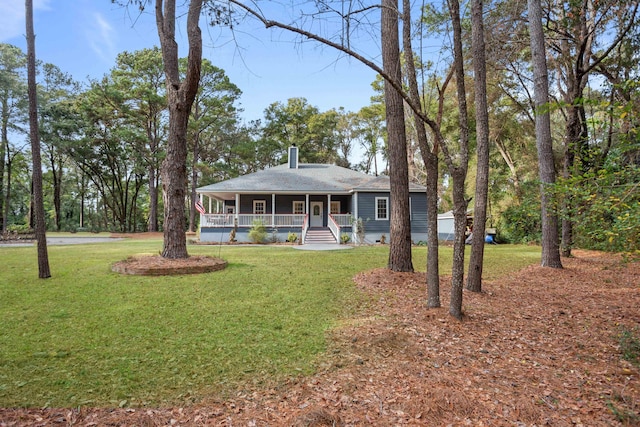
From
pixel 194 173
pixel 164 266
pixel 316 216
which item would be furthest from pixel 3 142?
pixel 164 266

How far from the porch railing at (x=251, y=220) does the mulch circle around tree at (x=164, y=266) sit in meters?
9.47

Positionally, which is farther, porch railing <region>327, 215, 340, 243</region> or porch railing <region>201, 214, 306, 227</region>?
porch railing <region>201, 214, 306, 227</region>

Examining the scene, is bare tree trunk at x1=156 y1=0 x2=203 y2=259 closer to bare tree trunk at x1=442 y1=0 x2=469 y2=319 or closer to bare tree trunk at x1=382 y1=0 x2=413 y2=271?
bare tree trunk at x1=382 y1=0 x2=413 y2=271

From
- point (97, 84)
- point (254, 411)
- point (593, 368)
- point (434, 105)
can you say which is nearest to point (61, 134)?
point (97, 84)

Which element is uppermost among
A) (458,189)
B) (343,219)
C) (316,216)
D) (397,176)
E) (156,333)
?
(397,176)

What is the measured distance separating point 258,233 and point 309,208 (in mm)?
4757

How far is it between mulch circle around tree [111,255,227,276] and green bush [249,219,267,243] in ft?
27.1

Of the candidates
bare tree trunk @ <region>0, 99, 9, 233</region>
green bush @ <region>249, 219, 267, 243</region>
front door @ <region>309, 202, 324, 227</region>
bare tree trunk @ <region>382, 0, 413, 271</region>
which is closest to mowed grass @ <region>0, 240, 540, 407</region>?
bare tree trunk @ <region>382, 0, 413, 271</region>

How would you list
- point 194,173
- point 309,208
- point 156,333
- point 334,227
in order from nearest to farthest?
point 156,333, point 334,227, point 309,208, point 194,173

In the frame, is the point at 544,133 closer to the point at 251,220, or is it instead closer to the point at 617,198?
the point at 617,198

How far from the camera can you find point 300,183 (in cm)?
1878

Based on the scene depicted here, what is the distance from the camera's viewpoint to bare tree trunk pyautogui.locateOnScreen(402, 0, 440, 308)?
421 centimetres

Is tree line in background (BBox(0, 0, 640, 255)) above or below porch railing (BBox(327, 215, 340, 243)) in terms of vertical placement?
above

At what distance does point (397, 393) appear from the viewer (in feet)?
8.65
